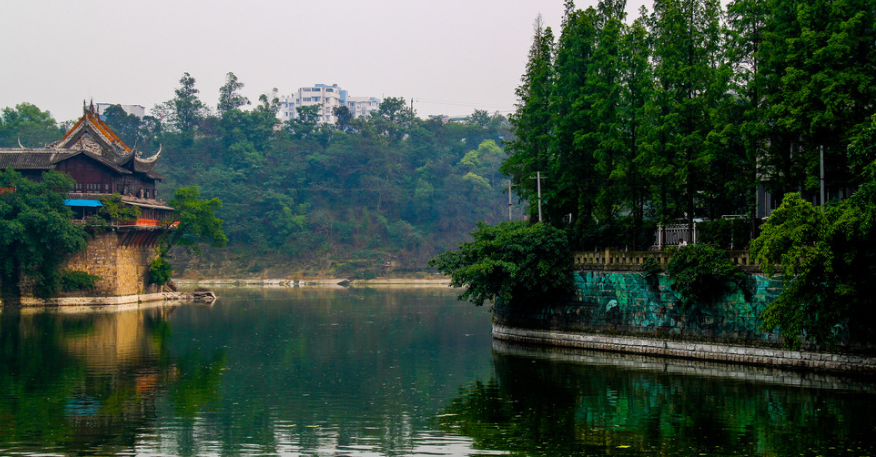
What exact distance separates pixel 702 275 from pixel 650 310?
3027mm

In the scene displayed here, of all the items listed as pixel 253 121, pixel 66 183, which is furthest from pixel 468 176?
pixel 66 183

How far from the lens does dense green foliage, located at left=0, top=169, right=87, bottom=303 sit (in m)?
55.3

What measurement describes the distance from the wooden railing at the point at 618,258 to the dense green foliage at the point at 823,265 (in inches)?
173

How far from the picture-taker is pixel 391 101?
121188 mm

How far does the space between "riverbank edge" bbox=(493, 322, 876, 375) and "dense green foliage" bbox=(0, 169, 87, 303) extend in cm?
3508

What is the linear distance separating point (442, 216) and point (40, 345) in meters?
81.5

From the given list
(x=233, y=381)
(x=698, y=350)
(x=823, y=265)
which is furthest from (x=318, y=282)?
(x=823, y=265)

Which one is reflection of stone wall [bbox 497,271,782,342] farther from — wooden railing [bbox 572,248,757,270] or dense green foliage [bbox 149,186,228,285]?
dense green foliage [bbox 149,186,228,285]

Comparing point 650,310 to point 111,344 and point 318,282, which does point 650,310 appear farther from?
point 318,282

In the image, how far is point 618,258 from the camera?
32469 millimetres

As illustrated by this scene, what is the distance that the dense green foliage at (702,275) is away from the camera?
1110 inches

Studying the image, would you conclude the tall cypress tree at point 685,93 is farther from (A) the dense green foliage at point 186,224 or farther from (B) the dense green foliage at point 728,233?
(A) the dense green foliage at point 186,224

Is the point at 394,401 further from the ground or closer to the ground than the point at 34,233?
closer to the ground

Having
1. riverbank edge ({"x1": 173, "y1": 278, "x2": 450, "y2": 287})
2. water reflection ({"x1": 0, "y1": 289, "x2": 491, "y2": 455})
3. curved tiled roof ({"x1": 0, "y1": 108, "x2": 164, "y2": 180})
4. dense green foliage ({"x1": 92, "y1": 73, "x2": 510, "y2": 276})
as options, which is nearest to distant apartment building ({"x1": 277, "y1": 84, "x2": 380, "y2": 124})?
dense green foliage ({"x1": 92, "y1": 73, "x2": 510, "y2": 276})
